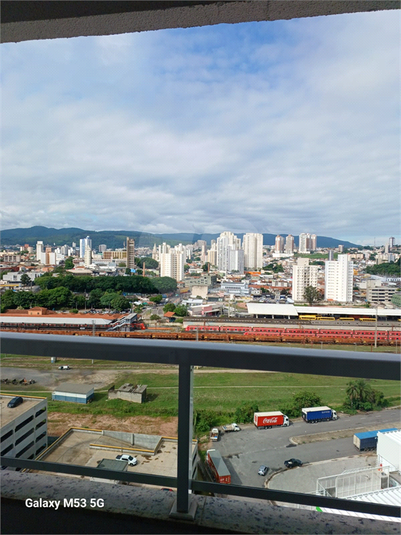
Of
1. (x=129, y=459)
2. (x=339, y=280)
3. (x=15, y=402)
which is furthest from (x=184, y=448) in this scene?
(x=339, y=280)

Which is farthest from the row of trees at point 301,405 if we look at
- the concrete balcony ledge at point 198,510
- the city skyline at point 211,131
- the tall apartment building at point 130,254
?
the tall apartment building at point 130,254

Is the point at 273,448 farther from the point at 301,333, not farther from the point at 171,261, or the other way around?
the point at 171,261

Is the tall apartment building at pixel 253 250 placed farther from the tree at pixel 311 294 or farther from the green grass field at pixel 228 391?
the green grass field at pixel 228 391

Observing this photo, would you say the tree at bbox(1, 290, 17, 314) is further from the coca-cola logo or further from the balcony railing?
the coca-cola logo

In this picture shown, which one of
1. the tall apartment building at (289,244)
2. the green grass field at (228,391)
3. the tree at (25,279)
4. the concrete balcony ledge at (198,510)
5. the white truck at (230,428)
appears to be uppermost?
the tall apartment building at (289,244)

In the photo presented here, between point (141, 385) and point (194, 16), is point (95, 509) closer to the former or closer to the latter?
point (141, 385)
